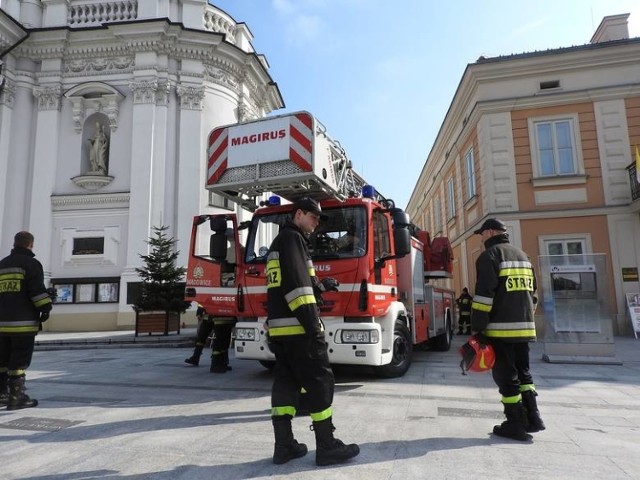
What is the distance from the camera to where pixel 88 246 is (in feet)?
61.5

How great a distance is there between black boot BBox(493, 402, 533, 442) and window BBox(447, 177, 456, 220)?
57.2 ft

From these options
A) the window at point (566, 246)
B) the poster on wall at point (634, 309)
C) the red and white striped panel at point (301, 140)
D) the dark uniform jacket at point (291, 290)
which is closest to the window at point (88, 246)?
the red and white striped panel at point (301, 140)

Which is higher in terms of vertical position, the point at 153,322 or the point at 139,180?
the point at 139,180

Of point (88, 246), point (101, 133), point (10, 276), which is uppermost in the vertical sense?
point (101, 133)

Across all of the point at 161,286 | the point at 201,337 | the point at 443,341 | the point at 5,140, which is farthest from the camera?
Answer: the point at 5,140

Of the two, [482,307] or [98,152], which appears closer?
[482,307]

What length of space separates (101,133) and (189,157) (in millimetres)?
4069

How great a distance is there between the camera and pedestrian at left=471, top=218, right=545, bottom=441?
3836 millimetres

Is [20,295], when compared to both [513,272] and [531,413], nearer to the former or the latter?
[513,272]

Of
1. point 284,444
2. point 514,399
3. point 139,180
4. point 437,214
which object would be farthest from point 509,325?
point 437,214

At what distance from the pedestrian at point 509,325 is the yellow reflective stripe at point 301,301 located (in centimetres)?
159

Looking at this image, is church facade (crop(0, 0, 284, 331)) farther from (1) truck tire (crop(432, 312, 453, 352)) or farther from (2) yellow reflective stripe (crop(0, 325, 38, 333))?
(2) yellow reflective stripe (crop(0, 325, 38, 333))

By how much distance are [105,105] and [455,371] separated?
18.6 m

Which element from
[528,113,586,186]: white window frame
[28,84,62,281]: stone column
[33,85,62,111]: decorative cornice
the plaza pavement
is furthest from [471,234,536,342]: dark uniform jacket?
[33,85,62,111]: decorative cornice
